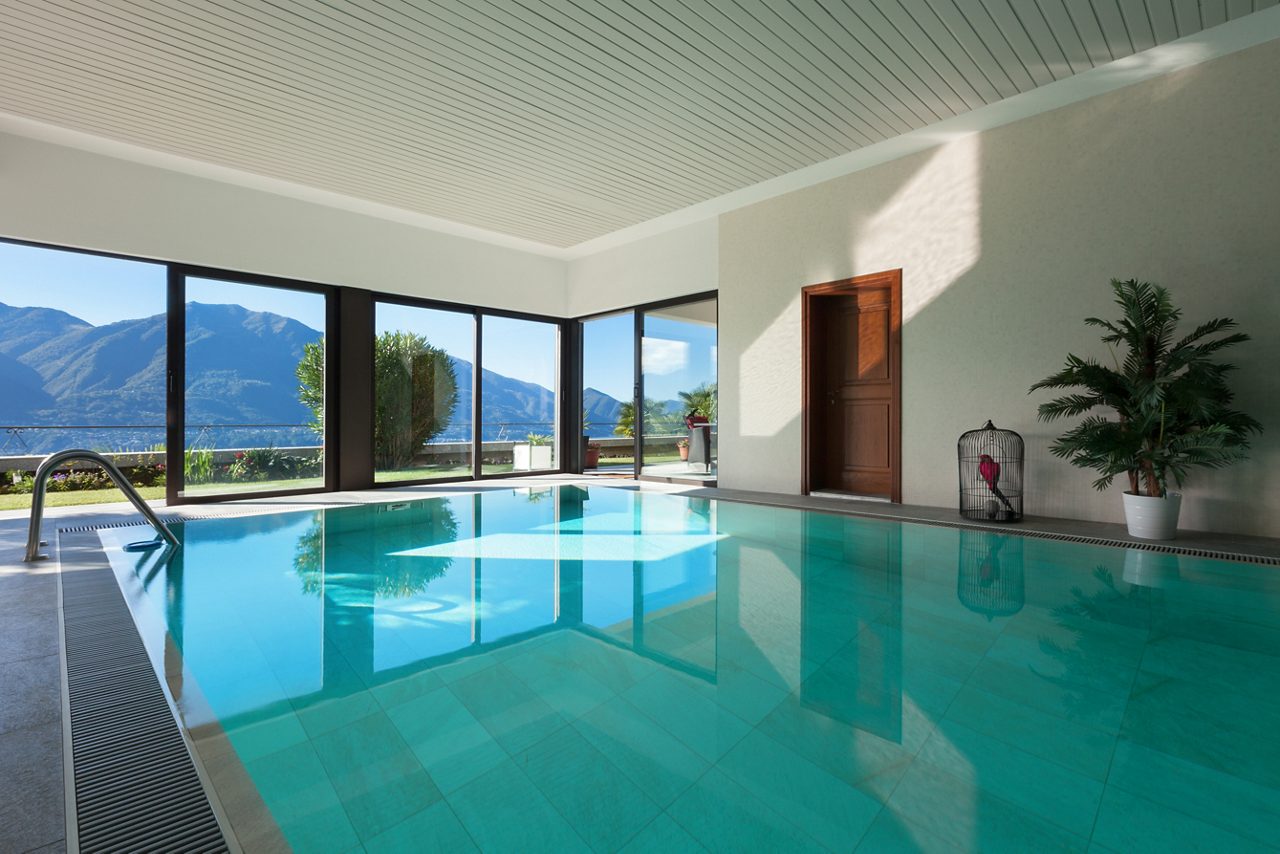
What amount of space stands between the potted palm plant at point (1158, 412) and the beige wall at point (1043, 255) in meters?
0.28

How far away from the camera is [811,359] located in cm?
646

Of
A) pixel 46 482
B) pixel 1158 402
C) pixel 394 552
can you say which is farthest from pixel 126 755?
pixel 1158 402

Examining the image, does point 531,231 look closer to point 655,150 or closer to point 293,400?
point 655,150

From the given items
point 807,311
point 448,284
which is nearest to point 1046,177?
point 807,311

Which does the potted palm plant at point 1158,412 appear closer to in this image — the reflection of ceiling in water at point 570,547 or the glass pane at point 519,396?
the reflection of ceiling in water at point 570,547

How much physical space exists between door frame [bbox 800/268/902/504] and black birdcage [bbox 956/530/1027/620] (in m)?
1.43

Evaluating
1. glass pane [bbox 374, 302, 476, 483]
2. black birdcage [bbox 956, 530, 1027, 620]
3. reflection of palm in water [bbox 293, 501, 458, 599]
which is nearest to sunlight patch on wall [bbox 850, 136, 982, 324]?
black birdcage [bbox 956, 530, 1027, 620]

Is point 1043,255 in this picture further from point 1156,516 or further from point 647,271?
point 647,271

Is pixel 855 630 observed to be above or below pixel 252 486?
below

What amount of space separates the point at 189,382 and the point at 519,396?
152 inches

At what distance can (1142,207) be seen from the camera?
453cm

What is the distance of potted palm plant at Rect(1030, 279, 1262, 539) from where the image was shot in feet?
12.8

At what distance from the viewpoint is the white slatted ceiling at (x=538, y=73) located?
362 cm

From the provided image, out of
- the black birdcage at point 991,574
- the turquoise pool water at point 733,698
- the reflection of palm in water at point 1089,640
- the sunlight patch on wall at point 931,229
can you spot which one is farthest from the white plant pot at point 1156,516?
the sunlight patch on wall at point 931,229
